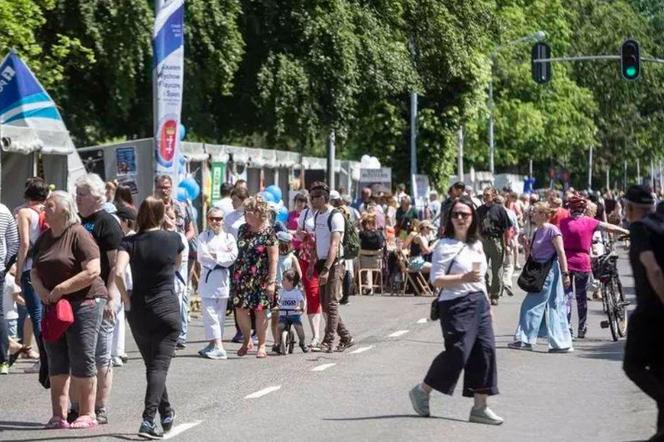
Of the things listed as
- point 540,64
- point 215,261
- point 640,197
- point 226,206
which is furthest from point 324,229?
point 540,64

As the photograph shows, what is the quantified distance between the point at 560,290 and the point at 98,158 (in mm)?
10462

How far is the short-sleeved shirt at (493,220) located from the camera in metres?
24.6

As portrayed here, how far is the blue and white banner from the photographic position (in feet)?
61.9

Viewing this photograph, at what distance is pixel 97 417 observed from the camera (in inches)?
460

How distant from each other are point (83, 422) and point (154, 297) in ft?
3.46

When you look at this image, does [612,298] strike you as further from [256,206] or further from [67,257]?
[67,257]

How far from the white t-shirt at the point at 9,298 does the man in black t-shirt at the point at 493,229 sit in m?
9.95

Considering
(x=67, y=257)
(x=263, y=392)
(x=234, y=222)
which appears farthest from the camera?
(x=234, y=222)

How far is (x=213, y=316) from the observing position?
1662 cm

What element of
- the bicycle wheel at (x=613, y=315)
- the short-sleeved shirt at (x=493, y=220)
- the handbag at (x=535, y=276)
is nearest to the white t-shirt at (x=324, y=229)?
the handbag at (x=535, y=276)

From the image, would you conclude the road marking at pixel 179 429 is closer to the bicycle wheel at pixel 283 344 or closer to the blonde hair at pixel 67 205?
the blonde hair at pixel 67 205

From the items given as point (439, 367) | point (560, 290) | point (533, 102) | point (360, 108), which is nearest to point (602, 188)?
point (533, 102)

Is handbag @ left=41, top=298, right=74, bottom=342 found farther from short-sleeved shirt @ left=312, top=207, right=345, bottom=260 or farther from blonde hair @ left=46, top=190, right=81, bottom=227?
short-sleeved shirt @ left=312, top=207, right=345, bottom=260

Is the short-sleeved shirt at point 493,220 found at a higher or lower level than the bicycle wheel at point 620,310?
higher
